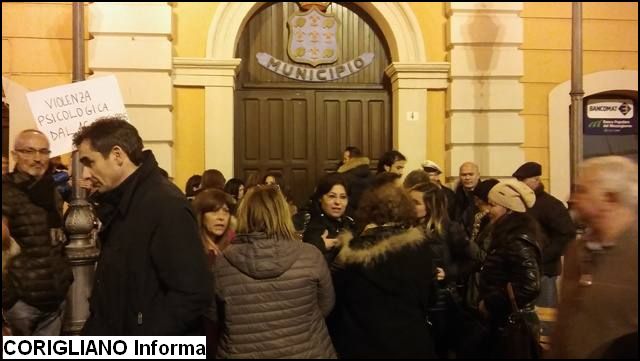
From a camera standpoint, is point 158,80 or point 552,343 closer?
point 552,343

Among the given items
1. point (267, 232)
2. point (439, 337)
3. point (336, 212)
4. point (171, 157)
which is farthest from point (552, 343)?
point (171, 157)

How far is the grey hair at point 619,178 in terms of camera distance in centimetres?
247

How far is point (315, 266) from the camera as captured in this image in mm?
3213

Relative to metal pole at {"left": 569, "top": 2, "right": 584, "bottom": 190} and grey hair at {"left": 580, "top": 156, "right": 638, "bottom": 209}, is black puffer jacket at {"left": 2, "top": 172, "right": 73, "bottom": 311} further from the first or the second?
metal pole at {"left": 569, "top": 2, "right": 584, "bottom": 190}

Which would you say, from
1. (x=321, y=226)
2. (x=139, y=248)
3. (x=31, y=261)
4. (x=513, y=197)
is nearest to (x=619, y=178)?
(x=513, y=197)

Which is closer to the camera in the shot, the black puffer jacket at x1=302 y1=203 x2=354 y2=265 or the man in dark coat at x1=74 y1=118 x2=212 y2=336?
the man in dark coat at x1=74 y1=118 x2=212 y2=336

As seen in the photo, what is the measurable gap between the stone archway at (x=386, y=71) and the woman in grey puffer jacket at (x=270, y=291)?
5.62 meters

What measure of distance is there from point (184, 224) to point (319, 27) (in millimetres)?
7296

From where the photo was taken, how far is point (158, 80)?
8.44 m

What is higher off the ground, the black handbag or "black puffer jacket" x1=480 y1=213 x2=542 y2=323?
"black puffer jacket" x1=480 y1=213 x2=542 y2=323

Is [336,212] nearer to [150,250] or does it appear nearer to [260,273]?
[260,273]

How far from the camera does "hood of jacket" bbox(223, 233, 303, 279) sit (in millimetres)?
3092

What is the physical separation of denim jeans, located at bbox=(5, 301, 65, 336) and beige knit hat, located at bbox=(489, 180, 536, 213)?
2917 mm

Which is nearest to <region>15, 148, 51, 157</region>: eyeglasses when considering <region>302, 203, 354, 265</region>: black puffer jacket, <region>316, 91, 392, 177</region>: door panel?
<region>302, 203, 354, 265</region>: black puffer jacket
